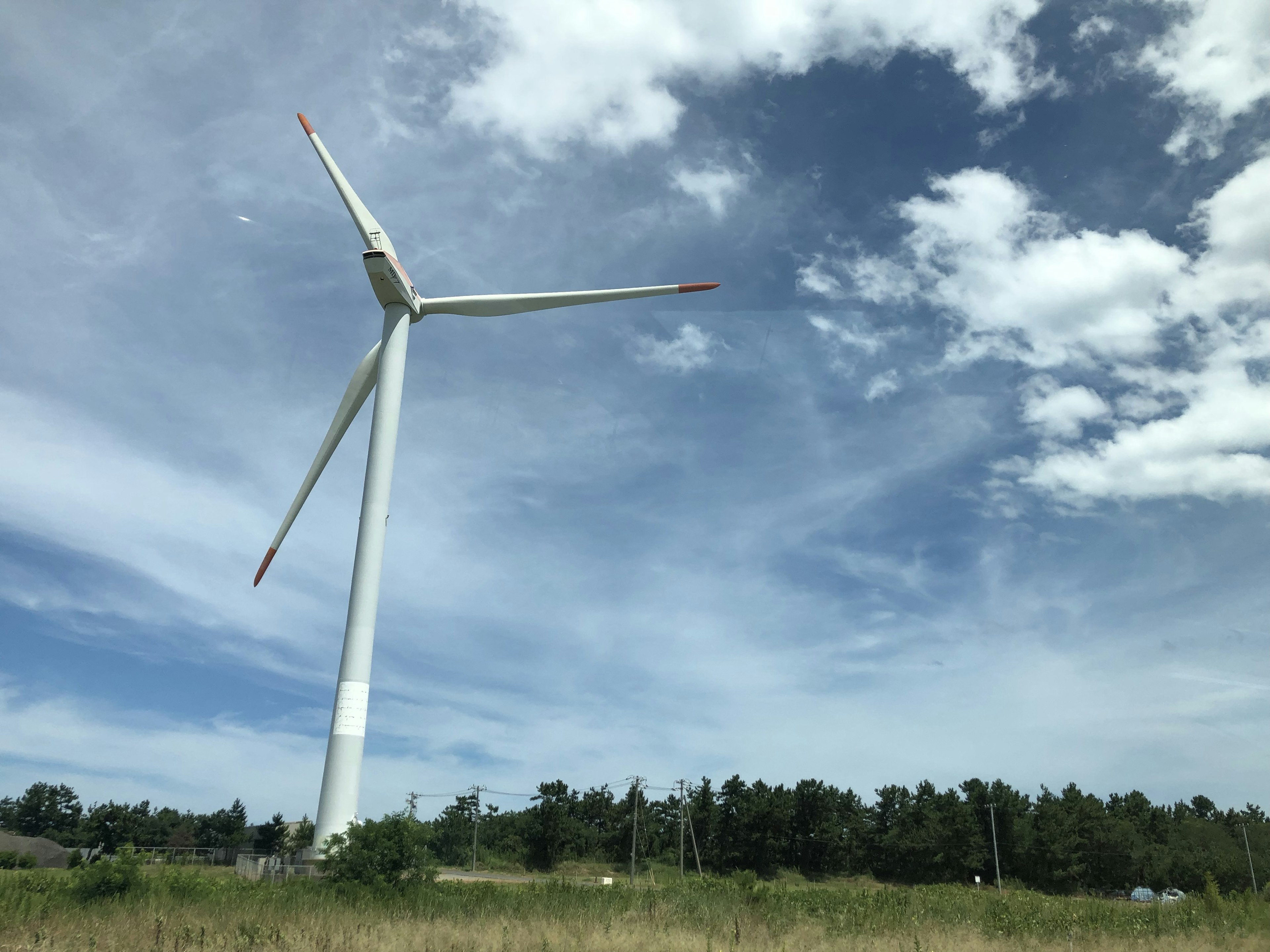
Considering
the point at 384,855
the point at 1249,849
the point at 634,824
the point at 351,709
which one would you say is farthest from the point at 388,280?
the point at 1249,849

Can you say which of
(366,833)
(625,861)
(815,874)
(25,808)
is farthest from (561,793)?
(366,833)

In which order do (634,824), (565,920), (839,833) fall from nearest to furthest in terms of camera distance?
1. (565,920)
2. (634,824)
3. (839,833)

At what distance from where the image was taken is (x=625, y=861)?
108688 millimetres

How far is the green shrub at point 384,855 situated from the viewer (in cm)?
2345

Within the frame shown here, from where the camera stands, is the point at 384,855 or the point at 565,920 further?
the point at 384,855

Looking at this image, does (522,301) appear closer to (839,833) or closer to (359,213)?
(359,213)

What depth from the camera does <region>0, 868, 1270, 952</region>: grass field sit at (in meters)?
16.0

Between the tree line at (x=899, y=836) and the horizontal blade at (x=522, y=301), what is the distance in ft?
213

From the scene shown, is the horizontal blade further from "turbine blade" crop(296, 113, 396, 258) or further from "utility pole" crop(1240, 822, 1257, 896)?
"utility pole" crop(1240, 822, 1257, 896)

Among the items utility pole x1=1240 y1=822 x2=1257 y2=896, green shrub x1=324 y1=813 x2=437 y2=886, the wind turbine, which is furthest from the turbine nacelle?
utility pole x1=1240 y1=822 x2=1257 y2=896

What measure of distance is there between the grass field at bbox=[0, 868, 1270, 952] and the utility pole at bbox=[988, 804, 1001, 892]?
227 ft

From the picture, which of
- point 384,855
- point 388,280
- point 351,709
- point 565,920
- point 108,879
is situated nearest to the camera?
point 565,920

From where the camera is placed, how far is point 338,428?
3866cm

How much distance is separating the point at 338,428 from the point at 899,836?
310 feet
